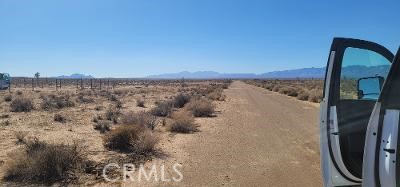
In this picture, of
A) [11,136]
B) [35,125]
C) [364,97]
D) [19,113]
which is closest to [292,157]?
[364,97]

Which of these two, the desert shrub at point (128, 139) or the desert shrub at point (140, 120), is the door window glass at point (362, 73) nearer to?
the desert shrub at point (128, 139)

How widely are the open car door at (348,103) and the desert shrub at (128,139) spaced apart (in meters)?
6.09

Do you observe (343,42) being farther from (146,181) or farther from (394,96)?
(146,181)

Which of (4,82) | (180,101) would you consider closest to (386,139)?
(180,101)

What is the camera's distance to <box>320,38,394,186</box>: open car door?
194 inches

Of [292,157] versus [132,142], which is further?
[132,142]

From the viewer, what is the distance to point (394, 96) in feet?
11.9

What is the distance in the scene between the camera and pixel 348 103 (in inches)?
218

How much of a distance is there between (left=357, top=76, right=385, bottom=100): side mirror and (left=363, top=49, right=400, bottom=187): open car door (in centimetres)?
224

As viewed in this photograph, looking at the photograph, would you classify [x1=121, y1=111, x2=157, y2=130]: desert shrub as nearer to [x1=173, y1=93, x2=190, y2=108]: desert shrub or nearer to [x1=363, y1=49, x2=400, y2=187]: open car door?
[x1=363, y1=49, x2=400, y2=187]: open car door

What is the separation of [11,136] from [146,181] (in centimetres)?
756
